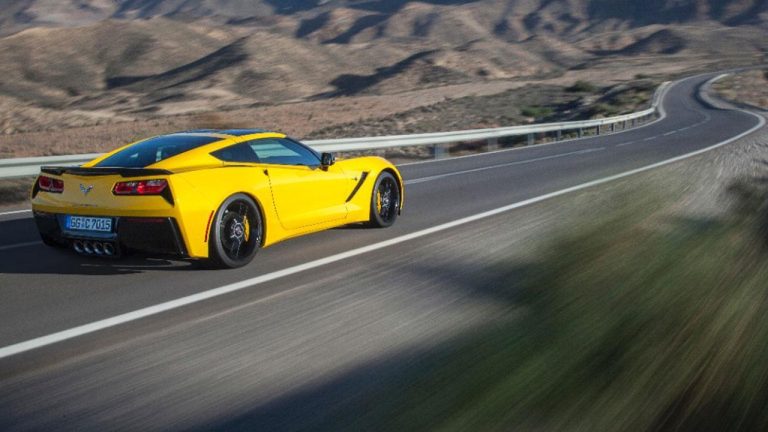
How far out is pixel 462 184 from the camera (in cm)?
1449

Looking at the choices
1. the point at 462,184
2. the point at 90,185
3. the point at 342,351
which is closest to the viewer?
the point at 342,351

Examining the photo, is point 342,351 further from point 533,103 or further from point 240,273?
point 533,103

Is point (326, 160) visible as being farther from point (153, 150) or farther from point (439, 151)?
point (439, 151)

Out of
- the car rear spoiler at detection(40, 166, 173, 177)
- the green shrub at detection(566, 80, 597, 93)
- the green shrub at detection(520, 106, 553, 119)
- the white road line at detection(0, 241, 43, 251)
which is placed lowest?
the green shrub at detection(566, 80, 597, 93)

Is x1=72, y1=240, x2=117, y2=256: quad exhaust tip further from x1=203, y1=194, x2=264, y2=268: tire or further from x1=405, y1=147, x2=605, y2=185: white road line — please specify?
x1=405, y1=147, x2=605, y2=185: white road line

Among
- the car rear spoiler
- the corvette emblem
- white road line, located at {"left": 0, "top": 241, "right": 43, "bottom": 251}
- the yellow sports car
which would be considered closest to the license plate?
the yellow sports car

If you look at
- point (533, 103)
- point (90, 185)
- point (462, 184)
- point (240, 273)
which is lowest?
point (533, 103)

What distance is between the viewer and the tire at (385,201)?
9.23 m

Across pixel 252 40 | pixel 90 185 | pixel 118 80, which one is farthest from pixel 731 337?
pixel 252 40

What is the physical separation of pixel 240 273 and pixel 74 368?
2.52 meters

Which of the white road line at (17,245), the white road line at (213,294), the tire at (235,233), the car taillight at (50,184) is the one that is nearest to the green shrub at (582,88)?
the white road line at (213,294)

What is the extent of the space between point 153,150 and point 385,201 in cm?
290

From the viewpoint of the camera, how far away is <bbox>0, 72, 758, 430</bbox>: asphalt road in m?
4.09

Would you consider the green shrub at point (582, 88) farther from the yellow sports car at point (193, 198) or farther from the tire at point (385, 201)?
the yellow sports car at point (193, 198)
